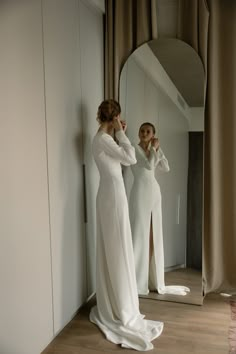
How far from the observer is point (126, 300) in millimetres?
2396

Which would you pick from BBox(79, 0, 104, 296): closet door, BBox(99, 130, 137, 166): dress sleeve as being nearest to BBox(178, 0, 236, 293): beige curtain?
BBox(79, 0, 104, 296): closet door

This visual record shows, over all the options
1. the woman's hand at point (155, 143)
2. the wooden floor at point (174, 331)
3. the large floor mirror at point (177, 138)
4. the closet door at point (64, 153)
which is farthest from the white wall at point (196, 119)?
the wooden floor at point (174, 331)

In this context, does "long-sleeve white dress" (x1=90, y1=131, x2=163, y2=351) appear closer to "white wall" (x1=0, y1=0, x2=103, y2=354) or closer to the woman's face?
"white wall" (x1=0, y1=0, x2=103, y2=354)

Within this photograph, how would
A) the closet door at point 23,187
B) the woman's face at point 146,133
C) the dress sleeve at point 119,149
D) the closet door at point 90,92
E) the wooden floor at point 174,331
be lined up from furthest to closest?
the woman's face at point 146,133
the closet door at point 90,92
the dress sleeve at point 119,149
the wooden floor at point 174,331
the closet door at point 23,187

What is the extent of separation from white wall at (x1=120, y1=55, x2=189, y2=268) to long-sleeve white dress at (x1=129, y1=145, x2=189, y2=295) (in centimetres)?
6

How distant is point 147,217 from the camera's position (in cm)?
288

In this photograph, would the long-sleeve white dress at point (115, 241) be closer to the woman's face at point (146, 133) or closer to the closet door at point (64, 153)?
the closet door at point (64, 153)

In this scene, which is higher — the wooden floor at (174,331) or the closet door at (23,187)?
the closet door at (23,187)

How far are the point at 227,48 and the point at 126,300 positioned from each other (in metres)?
2.09

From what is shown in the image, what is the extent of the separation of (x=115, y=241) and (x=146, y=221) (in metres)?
0.55

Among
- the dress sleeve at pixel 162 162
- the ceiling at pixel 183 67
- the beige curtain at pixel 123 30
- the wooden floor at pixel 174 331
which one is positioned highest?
the beige curtain at pixel 123 30

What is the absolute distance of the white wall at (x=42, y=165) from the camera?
→ 1.79 m

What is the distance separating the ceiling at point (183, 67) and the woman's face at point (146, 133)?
1.23ft

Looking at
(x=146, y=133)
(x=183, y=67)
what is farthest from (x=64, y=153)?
(x=183, y=67)
